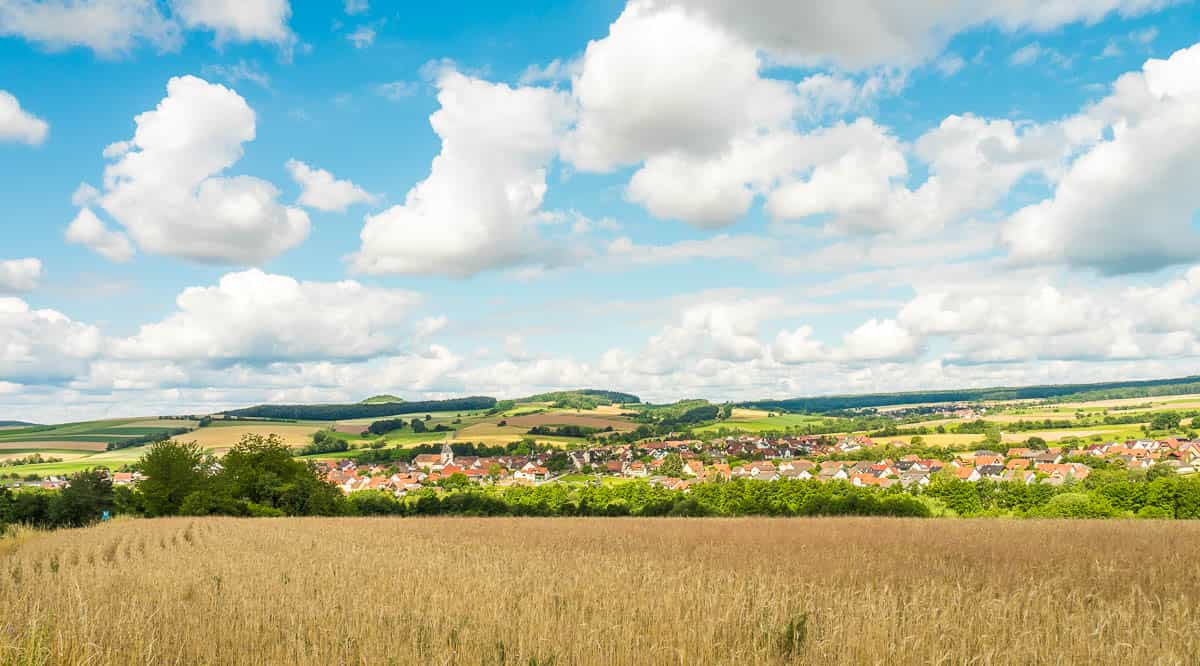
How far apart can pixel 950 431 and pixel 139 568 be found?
640 feet

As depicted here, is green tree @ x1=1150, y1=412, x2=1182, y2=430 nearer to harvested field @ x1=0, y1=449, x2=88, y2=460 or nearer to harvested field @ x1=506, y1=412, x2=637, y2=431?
harvested field @ x1=506, y1=412, x2=637, y2=431

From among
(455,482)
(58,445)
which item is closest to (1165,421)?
(455,482)

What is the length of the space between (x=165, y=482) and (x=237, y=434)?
83148 mm

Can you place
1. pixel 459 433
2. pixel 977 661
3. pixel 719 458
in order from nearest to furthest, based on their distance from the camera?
1. pixel 977 661
2. pixel 719 458
3. pixel 459 433

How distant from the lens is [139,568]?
35.5ft

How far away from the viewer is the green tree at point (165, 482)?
5559cm

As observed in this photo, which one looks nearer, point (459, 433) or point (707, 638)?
point (707, 638)

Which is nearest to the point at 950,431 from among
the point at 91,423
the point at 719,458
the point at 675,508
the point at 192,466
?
the point at 719,458

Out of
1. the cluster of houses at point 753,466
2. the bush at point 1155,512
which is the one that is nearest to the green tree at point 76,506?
the cluster of houses at point 753,466

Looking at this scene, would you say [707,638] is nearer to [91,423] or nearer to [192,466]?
[192,466]

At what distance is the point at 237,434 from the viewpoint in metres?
132

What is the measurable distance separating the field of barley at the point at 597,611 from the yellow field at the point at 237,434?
113846 millimetres

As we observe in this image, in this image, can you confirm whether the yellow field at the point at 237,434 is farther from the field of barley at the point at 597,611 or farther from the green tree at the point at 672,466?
the field of barley at the point at 597,611

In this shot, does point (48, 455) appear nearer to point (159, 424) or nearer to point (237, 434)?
point (237, 434)
